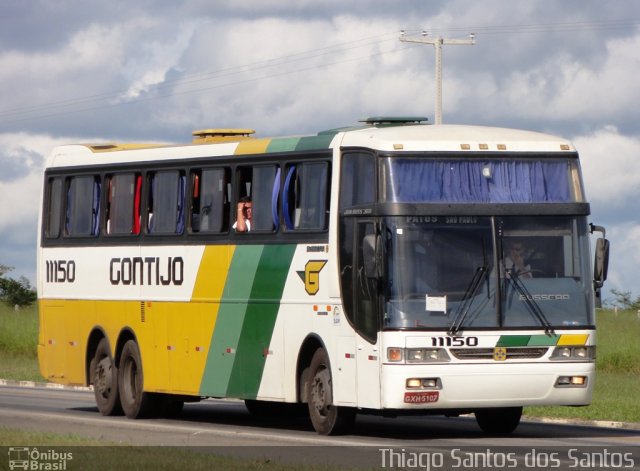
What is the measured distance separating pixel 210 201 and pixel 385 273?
4737 mm

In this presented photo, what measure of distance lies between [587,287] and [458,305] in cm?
170

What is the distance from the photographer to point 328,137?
2155 cm

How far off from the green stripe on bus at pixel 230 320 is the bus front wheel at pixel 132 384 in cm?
190

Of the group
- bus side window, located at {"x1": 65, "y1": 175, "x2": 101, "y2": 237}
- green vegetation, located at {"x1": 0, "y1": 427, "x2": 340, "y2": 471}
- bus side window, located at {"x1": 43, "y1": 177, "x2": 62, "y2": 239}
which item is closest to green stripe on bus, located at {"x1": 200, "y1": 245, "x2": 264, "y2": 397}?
bus side window, located at {"x1": 65, "y1": 175, "x2": 101, "y2": 237}

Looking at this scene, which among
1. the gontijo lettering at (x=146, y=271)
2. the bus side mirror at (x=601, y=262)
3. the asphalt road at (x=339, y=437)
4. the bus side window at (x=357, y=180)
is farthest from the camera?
the gontijo lettering at (x=146, y=271)

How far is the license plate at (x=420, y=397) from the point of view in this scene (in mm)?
19672

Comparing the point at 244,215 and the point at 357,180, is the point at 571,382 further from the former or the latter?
the point at 244,215

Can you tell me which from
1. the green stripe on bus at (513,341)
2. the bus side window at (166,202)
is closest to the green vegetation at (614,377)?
the green stripe on bus at (513,341)

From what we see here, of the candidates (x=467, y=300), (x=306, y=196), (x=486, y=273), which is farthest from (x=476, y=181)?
(x=306, y=196)

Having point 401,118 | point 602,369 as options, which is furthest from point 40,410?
point 602,369

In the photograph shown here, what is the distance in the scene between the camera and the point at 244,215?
23125 mm

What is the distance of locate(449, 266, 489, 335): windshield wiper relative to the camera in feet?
65.2

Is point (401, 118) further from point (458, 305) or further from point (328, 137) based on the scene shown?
point (458, 305)

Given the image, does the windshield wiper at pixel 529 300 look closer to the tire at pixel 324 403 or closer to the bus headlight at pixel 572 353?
the bus headlight at pixel 572 353
